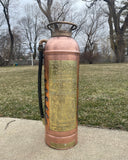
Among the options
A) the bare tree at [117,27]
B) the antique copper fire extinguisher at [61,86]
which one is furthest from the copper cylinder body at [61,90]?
the bare tree at [117,27]

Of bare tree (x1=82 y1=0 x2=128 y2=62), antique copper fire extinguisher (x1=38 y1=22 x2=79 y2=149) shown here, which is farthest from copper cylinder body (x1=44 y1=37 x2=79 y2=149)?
bare tree (x1=82 y1=0 x2=128 y2=62)

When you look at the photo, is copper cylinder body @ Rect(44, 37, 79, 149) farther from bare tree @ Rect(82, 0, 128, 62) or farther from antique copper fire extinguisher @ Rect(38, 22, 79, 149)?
bare tree @ Rect(82, 0, 128, 62)

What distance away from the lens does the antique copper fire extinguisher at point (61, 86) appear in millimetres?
1521

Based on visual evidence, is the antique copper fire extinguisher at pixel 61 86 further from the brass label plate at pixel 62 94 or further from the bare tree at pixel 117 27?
the bare tree at pixel 117 27

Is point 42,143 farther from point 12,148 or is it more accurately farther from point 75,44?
point 75,44

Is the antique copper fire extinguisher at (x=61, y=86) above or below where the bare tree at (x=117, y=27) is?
below

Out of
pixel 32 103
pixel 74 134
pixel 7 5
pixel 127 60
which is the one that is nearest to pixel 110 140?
pixel 74 134

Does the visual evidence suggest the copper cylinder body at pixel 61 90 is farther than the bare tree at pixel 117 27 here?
No

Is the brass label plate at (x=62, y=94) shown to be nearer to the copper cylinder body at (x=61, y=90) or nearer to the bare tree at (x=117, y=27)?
the copper cylinder body at (x=61, y=90)

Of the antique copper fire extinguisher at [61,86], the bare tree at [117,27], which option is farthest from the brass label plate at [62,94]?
the bare tree at [117,27]

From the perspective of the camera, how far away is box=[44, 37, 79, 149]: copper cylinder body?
1.52m

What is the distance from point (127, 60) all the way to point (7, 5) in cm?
1950

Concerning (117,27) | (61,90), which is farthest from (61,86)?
(117,27)

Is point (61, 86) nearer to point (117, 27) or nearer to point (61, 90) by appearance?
point (61, 90)
